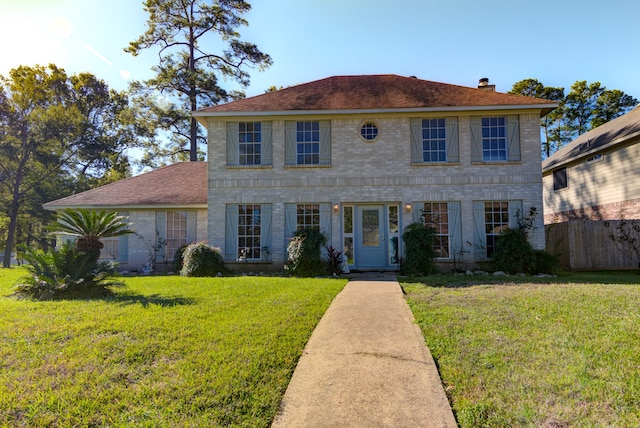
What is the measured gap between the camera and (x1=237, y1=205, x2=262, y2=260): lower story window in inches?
510

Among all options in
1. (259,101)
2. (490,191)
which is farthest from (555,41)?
(259,101)

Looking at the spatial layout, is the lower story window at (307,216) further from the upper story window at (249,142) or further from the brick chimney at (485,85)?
the brick chimney at (485,85)

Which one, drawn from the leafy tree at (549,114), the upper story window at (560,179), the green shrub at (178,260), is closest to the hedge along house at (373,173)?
the green shrub at (178,260)

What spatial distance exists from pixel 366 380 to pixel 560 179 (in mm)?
19860

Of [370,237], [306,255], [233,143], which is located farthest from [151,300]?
[370,237]

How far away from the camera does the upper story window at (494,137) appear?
12.5m

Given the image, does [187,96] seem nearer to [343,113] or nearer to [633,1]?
[343,113]

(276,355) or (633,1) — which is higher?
(633,1)

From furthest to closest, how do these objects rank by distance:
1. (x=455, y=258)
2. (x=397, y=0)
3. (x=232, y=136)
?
(x=232, y=136), (x=455, y=258), (x=397, y=0)

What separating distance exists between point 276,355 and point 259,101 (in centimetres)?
1120

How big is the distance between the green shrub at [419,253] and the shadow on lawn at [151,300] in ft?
21.7

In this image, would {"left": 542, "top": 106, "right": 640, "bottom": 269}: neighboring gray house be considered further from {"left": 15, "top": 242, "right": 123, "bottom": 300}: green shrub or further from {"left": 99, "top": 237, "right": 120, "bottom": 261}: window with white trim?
{"left": 99, "top": 237, "right": 120, "bottom": 261}: window with white trim

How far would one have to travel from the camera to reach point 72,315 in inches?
238

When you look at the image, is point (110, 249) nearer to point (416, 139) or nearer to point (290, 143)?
point (290, 143)
